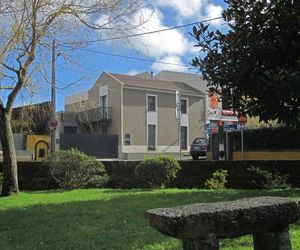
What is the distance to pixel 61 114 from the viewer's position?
42.5 meters

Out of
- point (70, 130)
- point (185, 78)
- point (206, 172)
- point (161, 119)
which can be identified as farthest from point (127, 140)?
point (206, 172)

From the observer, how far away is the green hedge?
22450 millimetres

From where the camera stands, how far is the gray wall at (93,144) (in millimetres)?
37188

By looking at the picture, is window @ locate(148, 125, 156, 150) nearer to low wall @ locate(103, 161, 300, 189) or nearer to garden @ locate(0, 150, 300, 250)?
Result: low wall @ locate(103, 161, 300, 189)

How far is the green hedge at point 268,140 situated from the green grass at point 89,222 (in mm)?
10825

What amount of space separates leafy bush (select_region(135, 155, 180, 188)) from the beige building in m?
25.9

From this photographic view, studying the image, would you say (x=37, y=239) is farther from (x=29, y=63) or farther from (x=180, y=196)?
(x=29, y=63)

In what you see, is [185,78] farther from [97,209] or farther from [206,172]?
[97,209]

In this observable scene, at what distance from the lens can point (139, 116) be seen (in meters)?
43.8

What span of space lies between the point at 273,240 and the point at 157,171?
36.2 feet

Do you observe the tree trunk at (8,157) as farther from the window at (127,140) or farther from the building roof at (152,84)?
the building roof at (152,84)

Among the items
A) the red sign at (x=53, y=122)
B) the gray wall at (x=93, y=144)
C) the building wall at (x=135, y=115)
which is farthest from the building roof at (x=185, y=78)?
the red sign at (x=53, y=122)

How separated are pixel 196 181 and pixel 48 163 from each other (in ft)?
16.1

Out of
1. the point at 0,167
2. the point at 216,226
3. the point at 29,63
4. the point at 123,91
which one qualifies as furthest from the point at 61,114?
the point at 216,226
